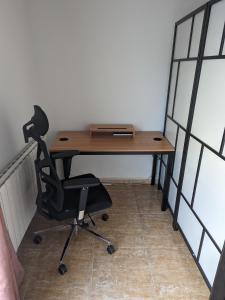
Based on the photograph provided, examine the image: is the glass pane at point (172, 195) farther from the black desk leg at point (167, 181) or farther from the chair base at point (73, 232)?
the chair base at point (73, 232)

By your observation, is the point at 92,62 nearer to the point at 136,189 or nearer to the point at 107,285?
the point at 136,189

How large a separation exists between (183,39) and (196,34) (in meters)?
0.32

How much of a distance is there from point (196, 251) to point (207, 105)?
1146mm

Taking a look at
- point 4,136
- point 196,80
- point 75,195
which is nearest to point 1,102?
point 4,136

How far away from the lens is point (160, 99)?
2480mm

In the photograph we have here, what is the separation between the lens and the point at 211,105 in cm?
143

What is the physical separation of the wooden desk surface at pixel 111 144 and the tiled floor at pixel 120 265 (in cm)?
74

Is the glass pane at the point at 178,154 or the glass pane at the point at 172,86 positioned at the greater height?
the glass pane at the point at 172,86

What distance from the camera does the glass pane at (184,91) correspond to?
5.80ft

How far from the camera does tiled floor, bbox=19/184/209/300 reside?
4.89 ft

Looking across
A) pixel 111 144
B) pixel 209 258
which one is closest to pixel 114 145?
pixel 111 144

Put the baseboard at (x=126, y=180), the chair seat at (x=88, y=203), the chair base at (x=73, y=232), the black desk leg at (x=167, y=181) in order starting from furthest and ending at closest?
the baseboard at (x=126, y=180) → the black desk leg at (x=167, y=181) → the chair base at (x=73, y=232) → the chair seat at (x=88, y=203)

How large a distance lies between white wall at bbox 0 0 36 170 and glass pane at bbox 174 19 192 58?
59.0 inches

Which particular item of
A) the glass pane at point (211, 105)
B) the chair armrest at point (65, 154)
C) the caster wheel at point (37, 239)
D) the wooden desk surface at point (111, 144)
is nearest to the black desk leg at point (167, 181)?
the wooden desk surface at point (111, 144)
